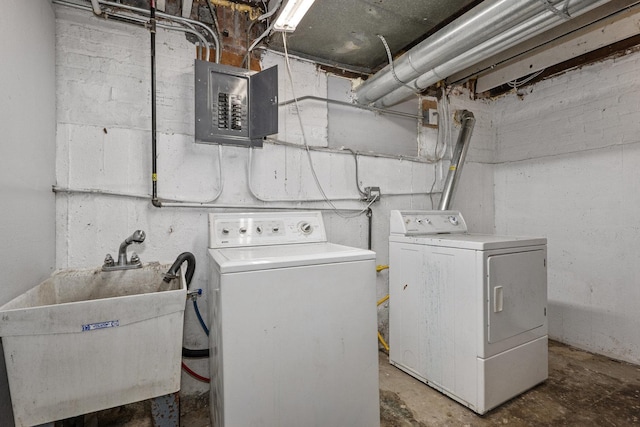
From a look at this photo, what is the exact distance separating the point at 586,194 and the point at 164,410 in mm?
3285

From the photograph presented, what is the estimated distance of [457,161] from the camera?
2648 mm

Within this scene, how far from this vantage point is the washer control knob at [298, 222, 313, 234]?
1897 millimetres

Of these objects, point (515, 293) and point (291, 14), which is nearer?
point (291, 14)

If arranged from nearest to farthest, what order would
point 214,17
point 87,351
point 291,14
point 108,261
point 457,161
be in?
1. point 87,351
2. point 108,261
3. point 291,14
4. point 214,17
5. point 457,161

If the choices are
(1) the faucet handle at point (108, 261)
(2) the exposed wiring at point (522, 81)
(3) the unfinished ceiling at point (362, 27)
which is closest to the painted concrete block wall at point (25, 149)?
(1) the faucet handle at point (108, 261)

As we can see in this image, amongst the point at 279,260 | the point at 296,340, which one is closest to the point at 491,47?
the point at 279,260

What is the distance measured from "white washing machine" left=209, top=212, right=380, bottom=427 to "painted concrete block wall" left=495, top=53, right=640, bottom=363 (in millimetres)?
2244

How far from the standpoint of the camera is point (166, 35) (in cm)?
180

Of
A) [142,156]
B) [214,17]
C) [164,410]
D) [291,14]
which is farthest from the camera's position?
[214,17]

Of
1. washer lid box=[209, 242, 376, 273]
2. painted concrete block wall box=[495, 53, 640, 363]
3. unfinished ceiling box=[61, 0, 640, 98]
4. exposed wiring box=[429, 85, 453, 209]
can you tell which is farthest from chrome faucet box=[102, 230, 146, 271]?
painted concrete block wall box=[495, 53, 640, 363]

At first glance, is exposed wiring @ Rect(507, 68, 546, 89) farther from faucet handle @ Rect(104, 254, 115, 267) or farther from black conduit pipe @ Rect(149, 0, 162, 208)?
faucet handle @ Rect(104, 254, 115, 267)

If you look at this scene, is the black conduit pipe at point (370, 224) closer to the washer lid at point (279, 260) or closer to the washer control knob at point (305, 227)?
the washer control knob at point (305, 227)

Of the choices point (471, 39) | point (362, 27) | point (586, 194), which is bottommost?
point (586, 194)

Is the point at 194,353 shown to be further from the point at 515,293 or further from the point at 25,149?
the point at 515,293
